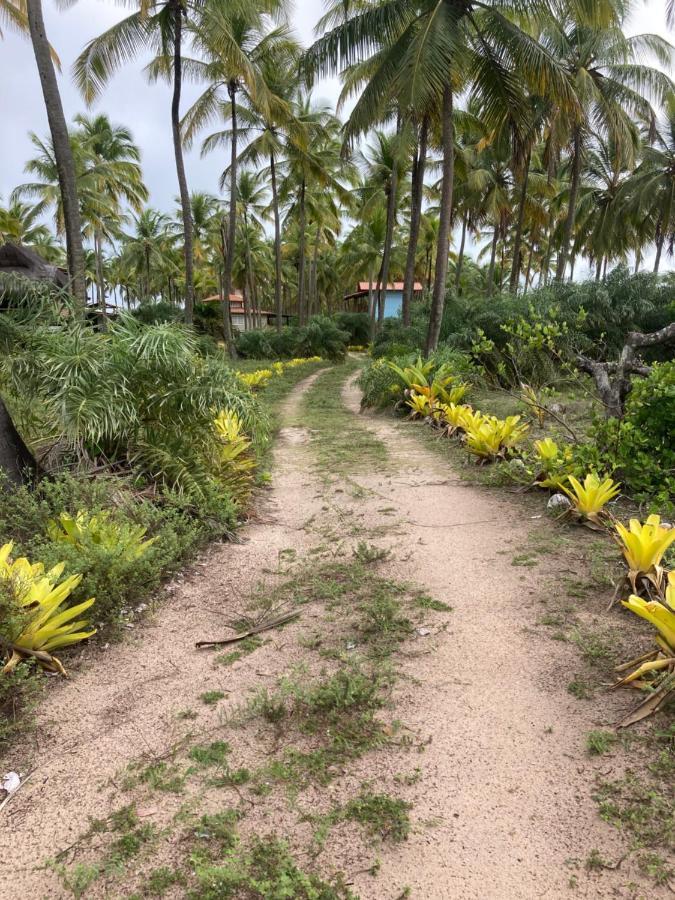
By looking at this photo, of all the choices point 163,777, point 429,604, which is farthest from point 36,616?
point 429,604

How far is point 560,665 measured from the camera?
99.1 inches

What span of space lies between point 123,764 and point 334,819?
82cm

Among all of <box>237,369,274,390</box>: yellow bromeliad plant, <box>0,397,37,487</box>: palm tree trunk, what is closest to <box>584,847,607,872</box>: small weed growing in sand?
<box>0,397,37,487</box>: palm tree trunk

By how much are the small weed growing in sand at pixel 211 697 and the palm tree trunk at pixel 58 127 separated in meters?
7.37

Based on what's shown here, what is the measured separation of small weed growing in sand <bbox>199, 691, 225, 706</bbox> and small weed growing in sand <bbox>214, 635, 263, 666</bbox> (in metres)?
0.24

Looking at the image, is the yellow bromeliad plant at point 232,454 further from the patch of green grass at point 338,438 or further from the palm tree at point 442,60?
the palm tree at point 442,60

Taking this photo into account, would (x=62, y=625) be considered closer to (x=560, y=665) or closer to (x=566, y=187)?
(x=560, y=665)

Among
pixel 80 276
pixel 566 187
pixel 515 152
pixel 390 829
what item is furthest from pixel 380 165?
pixel 390 829

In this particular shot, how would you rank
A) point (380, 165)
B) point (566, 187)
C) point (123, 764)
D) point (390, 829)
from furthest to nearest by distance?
point (566, 187), point (380, 165), point (123, 764), point (390, 829)

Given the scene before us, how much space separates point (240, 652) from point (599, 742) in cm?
160

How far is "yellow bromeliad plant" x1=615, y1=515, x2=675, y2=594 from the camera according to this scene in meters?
2.89

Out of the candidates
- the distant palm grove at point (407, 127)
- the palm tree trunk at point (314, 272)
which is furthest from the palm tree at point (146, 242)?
the palm tree trunk at point (314, 272)

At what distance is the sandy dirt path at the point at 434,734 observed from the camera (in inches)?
63.4

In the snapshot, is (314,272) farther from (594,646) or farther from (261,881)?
(261,881)
